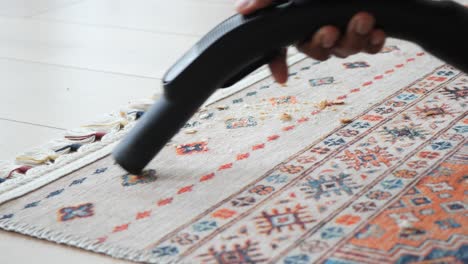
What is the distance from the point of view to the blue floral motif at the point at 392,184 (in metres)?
1.09

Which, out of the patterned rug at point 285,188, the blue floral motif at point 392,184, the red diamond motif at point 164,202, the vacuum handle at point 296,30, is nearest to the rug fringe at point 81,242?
the patterned rug at point 285,188

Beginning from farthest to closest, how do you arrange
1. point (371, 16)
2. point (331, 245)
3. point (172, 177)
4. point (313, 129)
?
1. point (313, 129)
2. point (172, 177)
3. point (371, 16)
4. point (331, 245)

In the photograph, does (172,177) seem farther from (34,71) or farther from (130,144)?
(34,71)

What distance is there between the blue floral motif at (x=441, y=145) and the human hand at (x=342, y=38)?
0.22 meters

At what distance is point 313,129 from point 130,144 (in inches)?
13.9

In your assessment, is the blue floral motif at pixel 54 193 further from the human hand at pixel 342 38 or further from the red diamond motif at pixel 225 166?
the human hand at pixel 342 38

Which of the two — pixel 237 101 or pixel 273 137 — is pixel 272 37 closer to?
pixel 273 137

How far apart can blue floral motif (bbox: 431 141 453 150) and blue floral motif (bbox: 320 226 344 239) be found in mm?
322

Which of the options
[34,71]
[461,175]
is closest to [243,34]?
[461,175]

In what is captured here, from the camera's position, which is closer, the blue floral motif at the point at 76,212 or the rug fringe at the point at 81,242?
the rug fringe at the point at 81,242

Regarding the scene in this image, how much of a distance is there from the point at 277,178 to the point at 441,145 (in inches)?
11.3

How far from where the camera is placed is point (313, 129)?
1.35 meters

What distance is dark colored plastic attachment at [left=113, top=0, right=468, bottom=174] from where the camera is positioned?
1069 mm

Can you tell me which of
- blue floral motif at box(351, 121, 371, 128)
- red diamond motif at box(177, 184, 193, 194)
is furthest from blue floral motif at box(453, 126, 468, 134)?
red diamond motif at box(177, 184, 193, 194)
